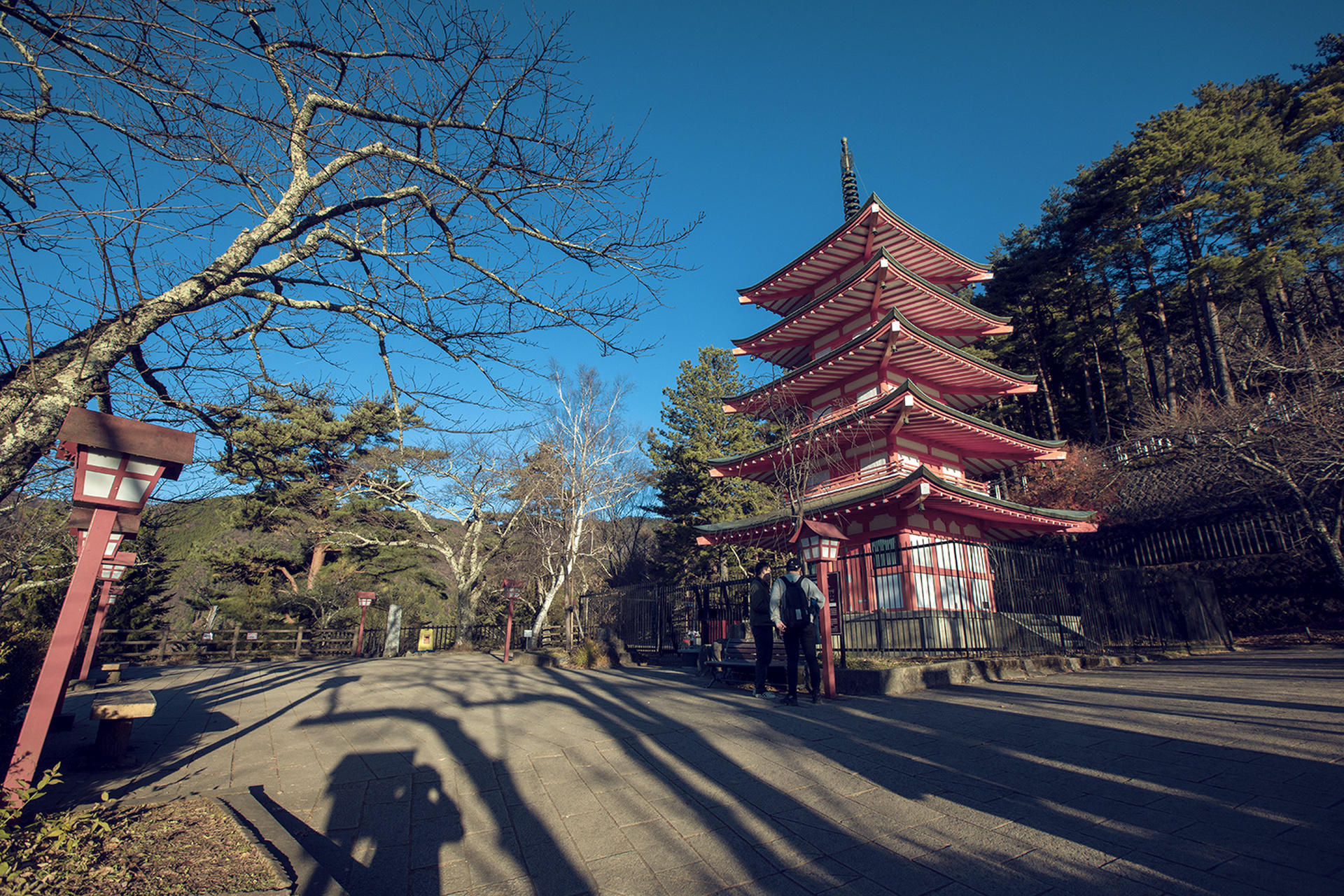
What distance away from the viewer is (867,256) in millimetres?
15375

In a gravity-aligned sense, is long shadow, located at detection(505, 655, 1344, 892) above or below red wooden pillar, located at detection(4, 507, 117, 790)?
below

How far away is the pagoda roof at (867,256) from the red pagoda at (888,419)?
40 millimetres

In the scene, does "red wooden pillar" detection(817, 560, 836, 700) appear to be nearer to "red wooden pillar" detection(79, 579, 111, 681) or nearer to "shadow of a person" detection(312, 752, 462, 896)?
"shadow of a person" detection(312, 752, 462, 896)

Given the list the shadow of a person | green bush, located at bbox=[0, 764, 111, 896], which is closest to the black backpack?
the shadow of a person

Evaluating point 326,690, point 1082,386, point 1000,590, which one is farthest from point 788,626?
point 1082,386

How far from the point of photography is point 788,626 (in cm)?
632

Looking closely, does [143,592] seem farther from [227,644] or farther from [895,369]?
[895,369]

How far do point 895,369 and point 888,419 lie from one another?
6.79 feet

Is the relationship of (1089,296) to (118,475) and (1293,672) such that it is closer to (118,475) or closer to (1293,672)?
(1293,672)

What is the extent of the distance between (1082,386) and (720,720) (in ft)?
102

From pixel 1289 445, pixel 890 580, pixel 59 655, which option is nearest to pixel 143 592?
pixel 59 655

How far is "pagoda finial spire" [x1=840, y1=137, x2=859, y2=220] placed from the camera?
21047 millimetres

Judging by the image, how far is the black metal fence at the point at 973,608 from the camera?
9.71 meters

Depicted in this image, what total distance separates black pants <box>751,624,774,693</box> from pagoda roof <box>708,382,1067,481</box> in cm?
724
